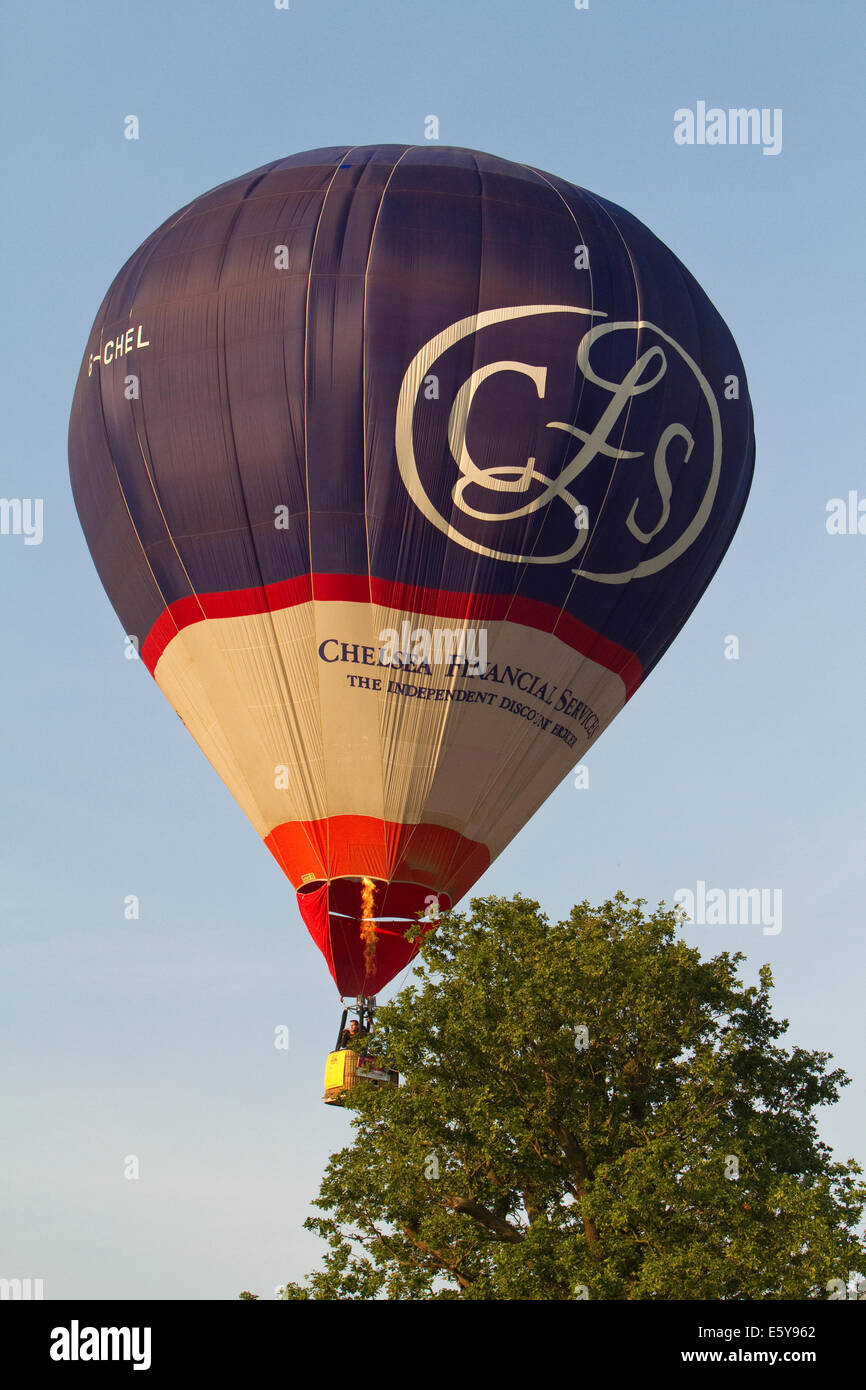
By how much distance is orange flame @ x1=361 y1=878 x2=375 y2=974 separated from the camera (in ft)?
82.0

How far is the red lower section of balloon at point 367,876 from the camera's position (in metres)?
24.9

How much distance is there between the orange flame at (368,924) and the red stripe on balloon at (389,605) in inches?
157

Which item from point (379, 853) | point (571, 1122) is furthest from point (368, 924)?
point (571, 1122)

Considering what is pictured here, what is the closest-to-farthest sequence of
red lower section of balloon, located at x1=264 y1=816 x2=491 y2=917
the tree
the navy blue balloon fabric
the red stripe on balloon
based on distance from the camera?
the tree < the red stripe on balloon < the navy blue balloon fabric < red lower section of balloon, located at x1=264 y1=816 x2=491 y2=917

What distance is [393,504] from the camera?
2467cm

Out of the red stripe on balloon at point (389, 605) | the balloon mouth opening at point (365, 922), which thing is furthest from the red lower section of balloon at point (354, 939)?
the red stripe on balloon at point (389, 605)

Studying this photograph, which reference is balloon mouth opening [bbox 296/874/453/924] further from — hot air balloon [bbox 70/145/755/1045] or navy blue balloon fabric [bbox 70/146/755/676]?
navy blue balloon fabric [bbox 70/146/755/676]

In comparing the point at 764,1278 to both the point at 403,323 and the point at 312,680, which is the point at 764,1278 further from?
the point at 403,323

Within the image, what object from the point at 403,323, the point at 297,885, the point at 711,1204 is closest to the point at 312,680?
the point at 297,885

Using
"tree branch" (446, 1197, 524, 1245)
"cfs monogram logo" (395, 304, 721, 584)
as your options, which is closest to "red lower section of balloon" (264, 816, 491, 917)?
"cfs monogram logo" (395, 304, 721, 584)

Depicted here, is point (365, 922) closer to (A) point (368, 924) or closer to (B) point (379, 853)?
(A) point (368, 924)

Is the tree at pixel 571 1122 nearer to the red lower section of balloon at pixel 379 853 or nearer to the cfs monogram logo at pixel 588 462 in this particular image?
the red lower section of balloon at pixel 379 853

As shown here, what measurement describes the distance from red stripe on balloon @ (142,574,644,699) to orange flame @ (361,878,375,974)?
3.98 m

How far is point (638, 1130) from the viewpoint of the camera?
72.6ft
